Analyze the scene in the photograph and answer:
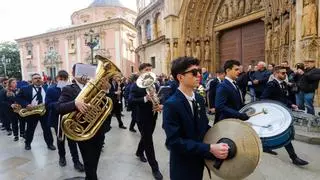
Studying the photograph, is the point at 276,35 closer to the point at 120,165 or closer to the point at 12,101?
the point at 120,165

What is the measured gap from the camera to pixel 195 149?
214cm

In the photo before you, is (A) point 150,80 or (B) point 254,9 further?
(B) point 254,9

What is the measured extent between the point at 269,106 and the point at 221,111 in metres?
0.68

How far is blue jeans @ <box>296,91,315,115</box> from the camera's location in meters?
7.56

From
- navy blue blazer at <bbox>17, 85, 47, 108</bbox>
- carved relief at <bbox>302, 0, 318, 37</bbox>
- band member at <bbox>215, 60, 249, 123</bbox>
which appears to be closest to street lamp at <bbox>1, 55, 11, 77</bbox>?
navy blue blazer at <bbox>17, 85, 47, 108</bbox>

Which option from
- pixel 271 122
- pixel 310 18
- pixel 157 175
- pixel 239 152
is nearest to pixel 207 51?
pixel 310 18

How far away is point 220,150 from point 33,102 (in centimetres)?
612

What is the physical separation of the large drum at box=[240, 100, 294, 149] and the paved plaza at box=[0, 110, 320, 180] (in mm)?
1042

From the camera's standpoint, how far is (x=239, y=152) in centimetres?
214

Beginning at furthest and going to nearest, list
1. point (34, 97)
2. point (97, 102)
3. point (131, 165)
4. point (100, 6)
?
1. point (100, 6)
2. point (34, 97)
3. point (131, 165)
4. point (97, 102)

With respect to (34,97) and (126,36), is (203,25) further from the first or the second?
(126,36)

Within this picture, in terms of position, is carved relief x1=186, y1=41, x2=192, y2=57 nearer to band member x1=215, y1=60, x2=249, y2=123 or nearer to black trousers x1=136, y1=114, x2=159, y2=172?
black trousers x1=136, y1=114, x2=159, y2=172

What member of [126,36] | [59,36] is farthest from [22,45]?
[126,36]

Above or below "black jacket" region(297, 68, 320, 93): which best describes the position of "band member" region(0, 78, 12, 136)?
below
